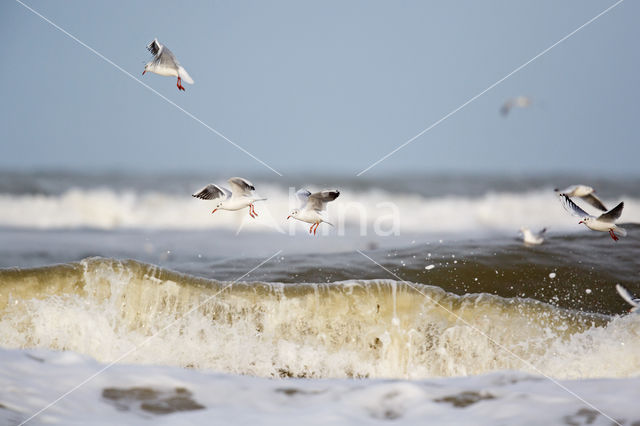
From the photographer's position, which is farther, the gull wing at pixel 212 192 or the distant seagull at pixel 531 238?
the distant seagull at pixel 531 238

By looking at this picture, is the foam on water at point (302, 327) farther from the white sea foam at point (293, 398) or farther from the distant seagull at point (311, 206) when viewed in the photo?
the distant seagull at point (311, 206)

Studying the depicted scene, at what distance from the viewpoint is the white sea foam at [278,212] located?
37.9 ft

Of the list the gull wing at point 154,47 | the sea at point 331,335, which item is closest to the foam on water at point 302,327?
the sea at point 331,335

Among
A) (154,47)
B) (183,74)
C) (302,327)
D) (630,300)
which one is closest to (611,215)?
(630,300)

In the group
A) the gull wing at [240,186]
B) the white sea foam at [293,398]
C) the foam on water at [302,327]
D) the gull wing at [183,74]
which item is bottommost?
the white sea foam at [293,398]

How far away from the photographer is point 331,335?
4.75 metres

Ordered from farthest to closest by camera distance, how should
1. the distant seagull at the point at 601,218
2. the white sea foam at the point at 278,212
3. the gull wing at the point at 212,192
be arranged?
the white sea foam at the point at 278,212 → the distant seagull at the point at 601,218 → the gull wing at the point at 212,192

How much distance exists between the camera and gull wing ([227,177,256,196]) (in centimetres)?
467

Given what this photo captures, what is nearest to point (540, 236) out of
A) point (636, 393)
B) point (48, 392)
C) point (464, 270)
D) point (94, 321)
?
point (464, 270)

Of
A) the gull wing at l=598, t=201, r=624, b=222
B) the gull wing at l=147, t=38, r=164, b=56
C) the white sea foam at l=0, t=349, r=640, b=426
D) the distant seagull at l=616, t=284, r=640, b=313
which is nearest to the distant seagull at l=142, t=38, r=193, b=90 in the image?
the gull wing at l=147, t=38, r=164, b=56

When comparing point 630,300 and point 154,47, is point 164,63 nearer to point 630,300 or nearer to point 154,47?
point 154,47

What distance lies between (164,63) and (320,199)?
4.86ft

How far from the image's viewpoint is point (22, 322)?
483cm

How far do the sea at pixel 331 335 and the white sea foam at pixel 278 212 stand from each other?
467 cm
